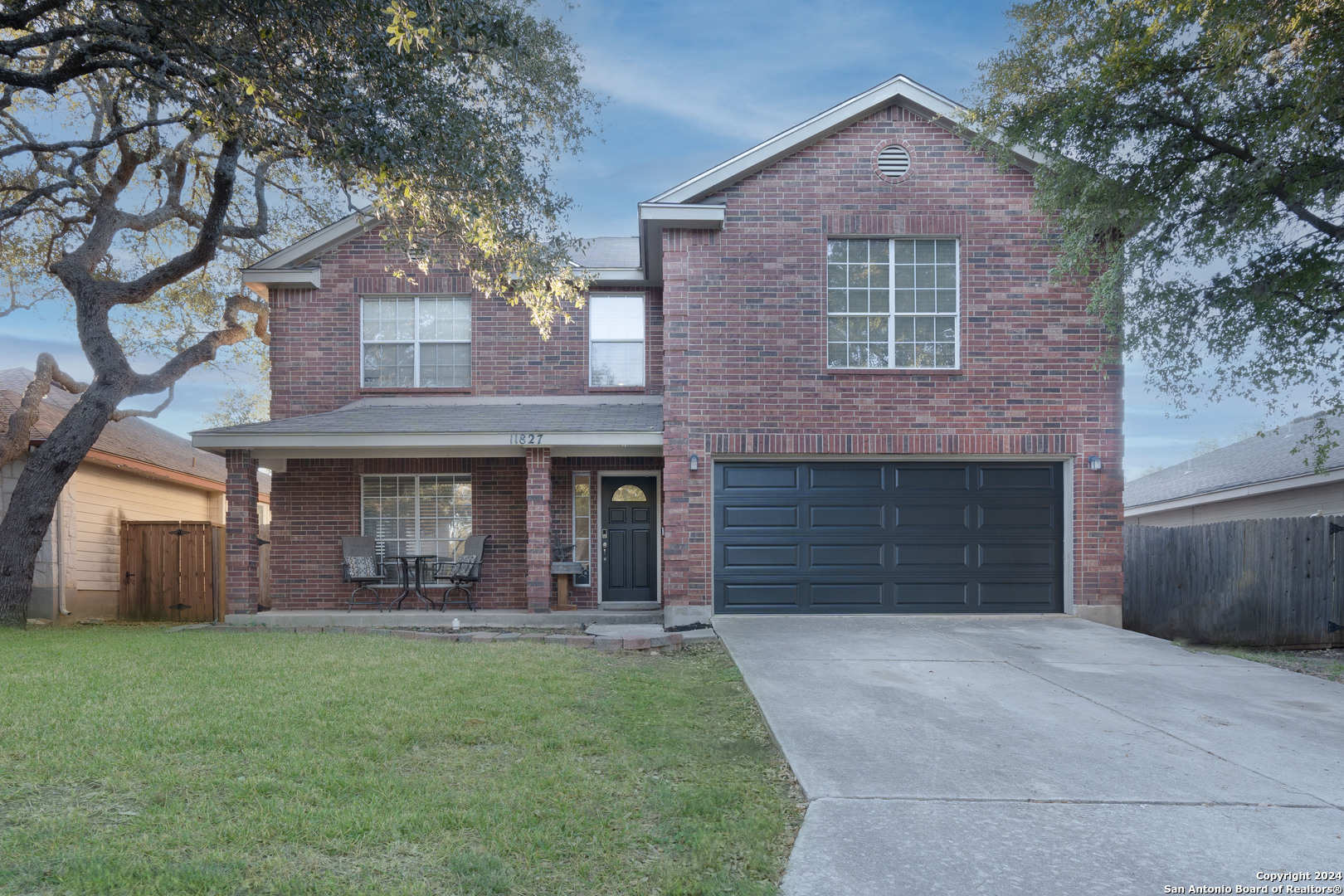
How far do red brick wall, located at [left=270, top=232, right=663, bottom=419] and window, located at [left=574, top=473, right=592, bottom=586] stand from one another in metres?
1.57

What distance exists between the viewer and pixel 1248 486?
16828 mm

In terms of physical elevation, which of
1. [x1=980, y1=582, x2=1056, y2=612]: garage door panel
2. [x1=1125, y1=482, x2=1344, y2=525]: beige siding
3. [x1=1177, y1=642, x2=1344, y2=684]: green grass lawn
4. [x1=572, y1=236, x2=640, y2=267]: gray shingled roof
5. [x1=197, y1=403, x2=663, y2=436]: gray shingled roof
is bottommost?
[x1=1177, y1=642, x2=1344, y2=684]: green grass lawn

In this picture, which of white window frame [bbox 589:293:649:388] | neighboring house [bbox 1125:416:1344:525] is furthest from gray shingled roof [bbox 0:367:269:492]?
neighboring house [bbox 1125:416:1344:525]

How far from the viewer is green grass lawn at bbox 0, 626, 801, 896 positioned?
363cm

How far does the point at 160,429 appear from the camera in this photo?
73.9ft

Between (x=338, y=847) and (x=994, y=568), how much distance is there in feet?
33.4

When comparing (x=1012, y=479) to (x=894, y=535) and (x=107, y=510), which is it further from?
(x=107, y=510)

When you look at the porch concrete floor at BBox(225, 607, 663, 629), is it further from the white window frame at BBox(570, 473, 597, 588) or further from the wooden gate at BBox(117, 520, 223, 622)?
the wooden gate at BBox(117, 520, 223, 622)

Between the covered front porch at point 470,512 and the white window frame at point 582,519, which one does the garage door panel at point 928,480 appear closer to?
the covered front porch at point 470,512

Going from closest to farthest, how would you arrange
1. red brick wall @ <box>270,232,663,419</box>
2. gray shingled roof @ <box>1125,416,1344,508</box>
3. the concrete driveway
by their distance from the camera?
the concrete driveway
red brick wall @ <box>270,232,663,419</box>
gray shingled roof @ <box>1125,416,1344,508</box>

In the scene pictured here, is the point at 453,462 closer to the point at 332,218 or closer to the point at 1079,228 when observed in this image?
the point at 332,218

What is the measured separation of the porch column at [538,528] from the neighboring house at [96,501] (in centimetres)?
865

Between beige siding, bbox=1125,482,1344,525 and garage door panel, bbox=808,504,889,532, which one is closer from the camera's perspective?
garage door panel, bbox=808,504,889,532

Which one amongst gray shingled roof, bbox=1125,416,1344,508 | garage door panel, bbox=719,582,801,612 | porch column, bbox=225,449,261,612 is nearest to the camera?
garage door panel, bbox=719,582,801,612
